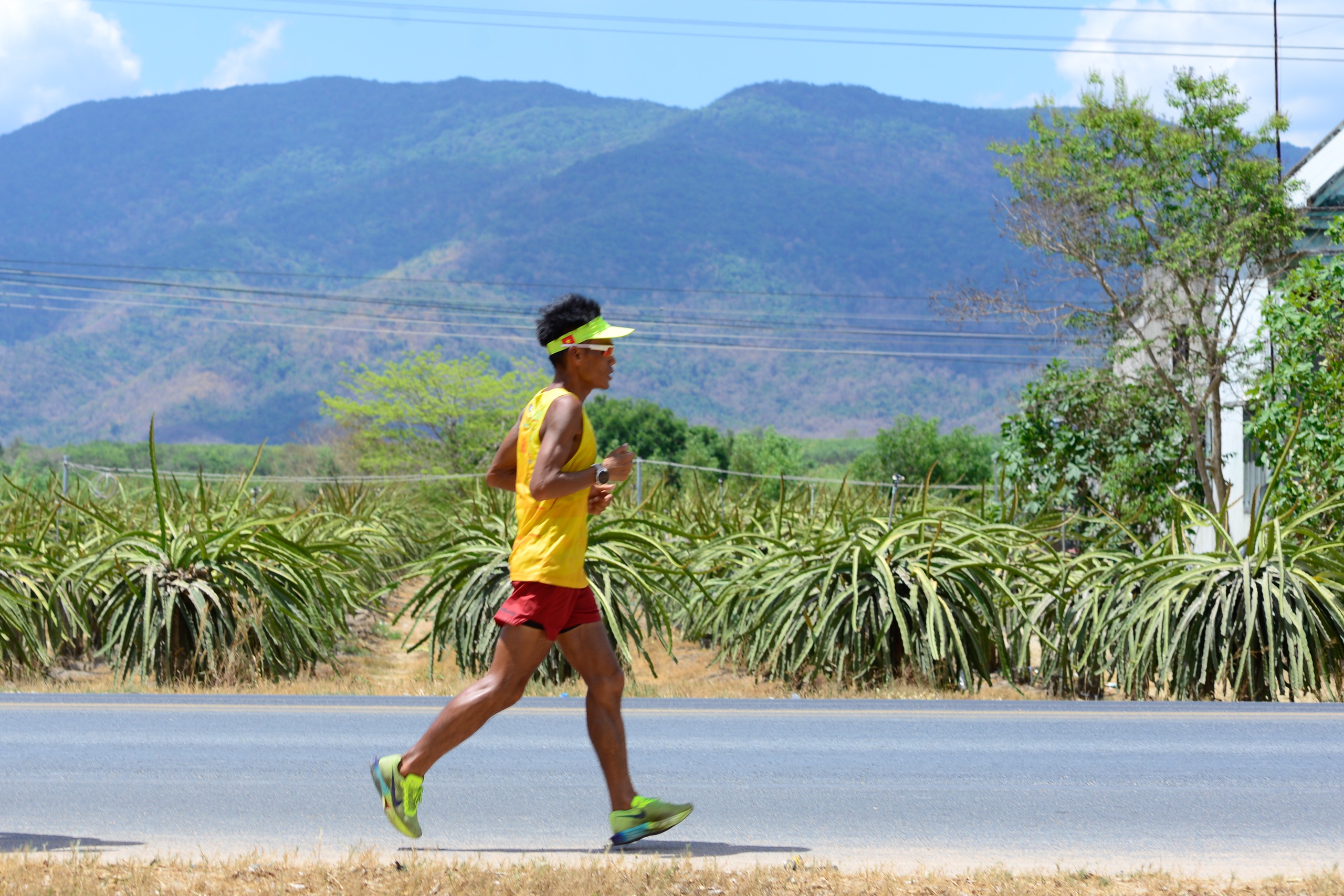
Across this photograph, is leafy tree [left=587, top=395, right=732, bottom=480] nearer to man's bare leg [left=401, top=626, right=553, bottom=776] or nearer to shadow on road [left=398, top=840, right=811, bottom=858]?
shadow on road [left=398, top=840, right=811, bottom=858]

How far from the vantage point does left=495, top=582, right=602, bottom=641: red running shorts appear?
14.8 feet

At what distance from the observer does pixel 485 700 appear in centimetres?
450

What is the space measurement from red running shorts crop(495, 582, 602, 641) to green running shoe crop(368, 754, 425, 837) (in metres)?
0.60

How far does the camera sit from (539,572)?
14.8ft

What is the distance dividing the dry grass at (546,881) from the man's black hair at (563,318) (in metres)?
1.74

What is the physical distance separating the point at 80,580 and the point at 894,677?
19.3ft

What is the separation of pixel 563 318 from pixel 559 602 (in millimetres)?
1022

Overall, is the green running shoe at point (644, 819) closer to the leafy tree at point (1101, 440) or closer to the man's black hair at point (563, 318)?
the man's black hair at point (563, 318)

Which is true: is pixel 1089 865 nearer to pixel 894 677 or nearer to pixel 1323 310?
pixel 894 677

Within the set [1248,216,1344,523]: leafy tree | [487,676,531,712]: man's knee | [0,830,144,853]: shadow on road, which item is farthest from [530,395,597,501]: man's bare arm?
[1248,216,1344,523]: leafy tree

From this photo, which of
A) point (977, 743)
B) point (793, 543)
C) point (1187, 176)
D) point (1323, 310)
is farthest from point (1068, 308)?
point (977, 743)

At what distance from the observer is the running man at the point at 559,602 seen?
4473 millimetres

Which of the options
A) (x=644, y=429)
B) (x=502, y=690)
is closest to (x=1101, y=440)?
(x=502, y=690)

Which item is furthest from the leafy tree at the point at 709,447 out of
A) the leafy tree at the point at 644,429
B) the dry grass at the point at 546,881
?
the dry grass at the point at 546,881
